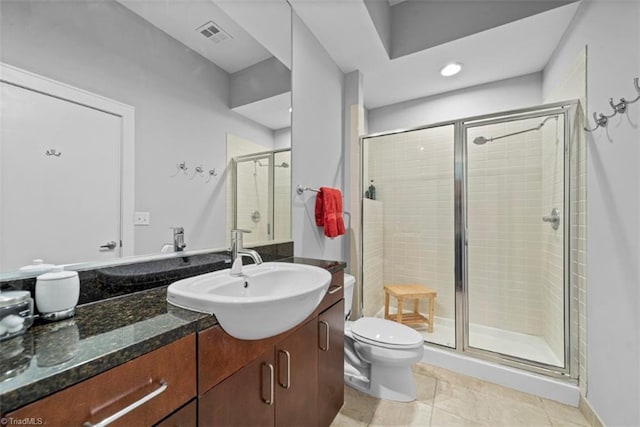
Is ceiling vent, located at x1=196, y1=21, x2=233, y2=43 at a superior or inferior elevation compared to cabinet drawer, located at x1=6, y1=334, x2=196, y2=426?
superior

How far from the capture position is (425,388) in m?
1.67

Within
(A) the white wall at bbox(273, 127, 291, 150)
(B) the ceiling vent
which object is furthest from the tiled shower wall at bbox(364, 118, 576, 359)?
(B) the ceiling vent

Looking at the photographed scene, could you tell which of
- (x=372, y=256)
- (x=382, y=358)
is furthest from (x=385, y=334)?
(x=372, y=256)

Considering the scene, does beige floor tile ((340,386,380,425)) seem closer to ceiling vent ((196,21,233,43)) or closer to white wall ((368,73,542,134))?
ceiling vent ((196,21,233,43))

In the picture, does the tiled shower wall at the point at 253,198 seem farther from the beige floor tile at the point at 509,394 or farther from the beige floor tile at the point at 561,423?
the beige floor tile at the point at 561,423

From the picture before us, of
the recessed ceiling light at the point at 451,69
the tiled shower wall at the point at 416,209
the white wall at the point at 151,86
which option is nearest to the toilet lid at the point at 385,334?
the tiled shower wall at the point at 416,209

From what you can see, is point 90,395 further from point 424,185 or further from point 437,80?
point 437,80

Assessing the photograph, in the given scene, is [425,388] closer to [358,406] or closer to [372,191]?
[358,406]

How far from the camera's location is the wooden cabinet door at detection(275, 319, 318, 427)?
92 centimetres

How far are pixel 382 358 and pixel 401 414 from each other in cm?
29

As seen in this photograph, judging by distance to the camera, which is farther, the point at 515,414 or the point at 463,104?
the point at 463,104

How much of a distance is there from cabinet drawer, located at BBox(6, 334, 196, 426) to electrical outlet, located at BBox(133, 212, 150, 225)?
21.8 inches

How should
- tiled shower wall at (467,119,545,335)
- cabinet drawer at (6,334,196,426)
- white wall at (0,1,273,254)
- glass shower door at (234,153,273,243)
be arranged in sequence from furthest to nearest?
tiled shower wall at (467,119,545,335), glass shower door at (234,153,273,243), white wall at (0,1,273,254), cabinet drawer at (6,334,196,426)

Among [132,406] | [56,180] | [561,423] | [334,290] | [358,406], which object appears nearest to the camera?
[132,406]
